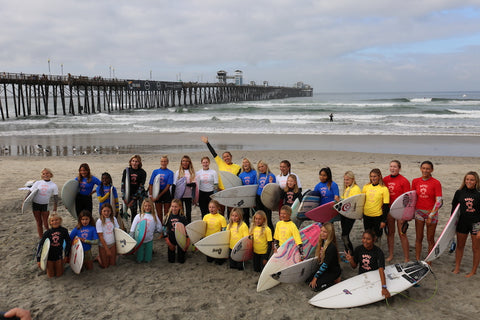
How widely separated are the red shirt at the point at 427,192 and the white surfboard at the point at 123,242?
12.6 ft

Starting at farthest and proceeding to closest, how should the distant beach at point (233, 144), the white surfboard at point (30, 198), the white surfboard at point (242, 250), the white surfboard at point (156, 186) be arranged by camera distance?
the distant beach at point (233, 144) → the white surfboard at point (156, 186) → the white surfboard at point (30, 198) → the white surfboard at point (242, 250)

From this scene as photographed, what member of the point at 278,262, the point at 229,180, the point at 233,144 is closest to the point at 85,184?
the point at 229,180

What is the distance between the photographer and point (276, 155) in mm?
14891

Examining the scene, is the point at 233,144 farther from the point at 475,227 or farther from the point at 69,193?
the point at 475,227

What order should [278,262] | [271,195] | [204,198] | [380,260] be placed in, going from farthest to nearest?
[204,198], [271,195], [278,262], [380,260]

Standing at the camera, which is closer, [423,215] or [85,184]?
[423,215]

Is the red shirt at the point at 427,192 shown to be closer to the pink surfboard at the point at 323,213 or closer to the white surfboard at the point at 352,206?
the white surfboard at the point at 352,206

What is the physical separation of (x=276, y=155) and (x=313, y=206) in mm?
9719

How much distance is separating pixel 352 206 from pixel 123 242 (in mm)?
3170

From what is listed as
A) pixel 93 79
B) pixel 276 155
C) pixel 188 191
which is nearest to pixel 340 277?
pixel 188 191

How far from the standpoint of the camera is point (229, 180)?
234 inches

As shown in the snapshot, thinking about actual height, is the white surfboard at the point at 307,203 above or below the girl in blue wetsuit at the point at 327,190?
below

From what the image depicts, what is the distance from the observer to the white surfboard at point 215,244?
16.4 feet

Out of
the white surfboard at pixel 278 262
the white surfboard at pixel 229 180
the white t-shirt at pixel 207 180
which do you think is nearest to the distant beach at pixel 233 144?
the white t-shirt at pixel 207 180
